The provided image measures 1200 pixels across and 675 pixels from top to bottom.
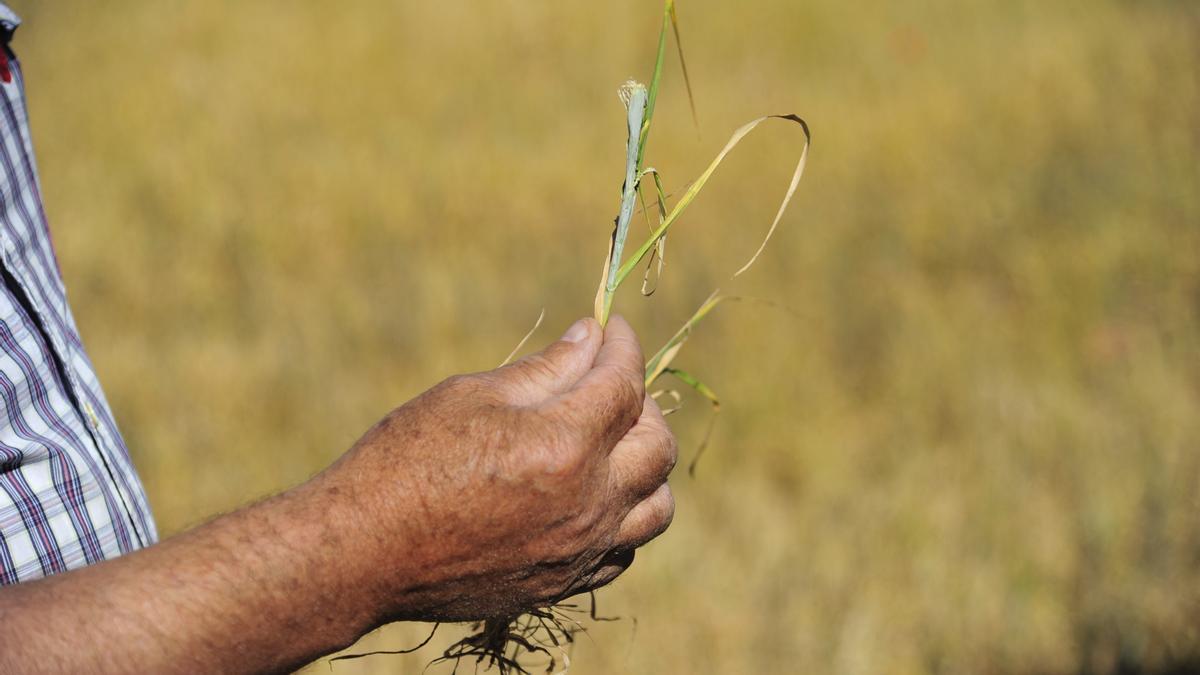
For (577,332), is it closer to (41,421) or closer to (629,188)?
(629,188)

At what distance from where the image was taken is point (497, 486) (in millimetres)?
1113

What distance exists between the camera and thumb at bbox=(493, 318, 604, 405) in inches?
48.1

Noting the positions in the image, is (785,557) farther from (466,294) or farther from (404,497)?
(404,497)

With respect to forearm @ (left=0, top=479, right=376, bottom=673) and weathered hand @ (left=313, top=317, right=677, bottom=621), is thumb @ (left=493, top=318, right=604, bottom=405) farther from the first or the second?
forearm @ (left=0, top=479, right=376, bottom=673)

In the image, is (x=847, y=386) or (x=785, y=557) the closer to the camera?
(x=785, y=557)

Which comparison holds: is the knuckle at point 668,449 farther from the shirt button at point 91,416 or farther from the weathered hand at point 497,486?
the shirt button at point 91,416

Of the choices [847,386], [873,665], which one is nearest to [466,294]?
[847,386]

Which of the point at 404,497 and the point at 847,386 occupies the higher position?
the point at 404,497

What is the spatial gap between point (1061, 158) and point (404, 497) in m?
5.30

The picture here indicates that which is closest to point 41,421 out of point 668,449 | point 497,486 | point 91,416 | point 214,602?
point 91,416

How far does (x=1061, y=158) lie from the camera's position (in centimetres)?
569

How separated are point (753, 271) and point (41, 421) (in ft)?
12.7

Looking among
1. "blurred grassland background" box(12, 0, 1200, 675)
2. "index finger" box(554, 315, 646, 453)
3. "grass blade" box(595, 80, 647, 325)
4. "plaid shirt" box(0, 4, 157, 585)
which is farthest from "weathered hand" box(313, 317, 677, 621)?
"blurred grassland background" box(12, 0, 1200, 675)

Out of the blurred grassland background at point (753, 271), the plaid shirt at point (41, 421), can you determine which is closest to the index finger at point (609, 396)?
the plaid shirt at point (41, 421)
